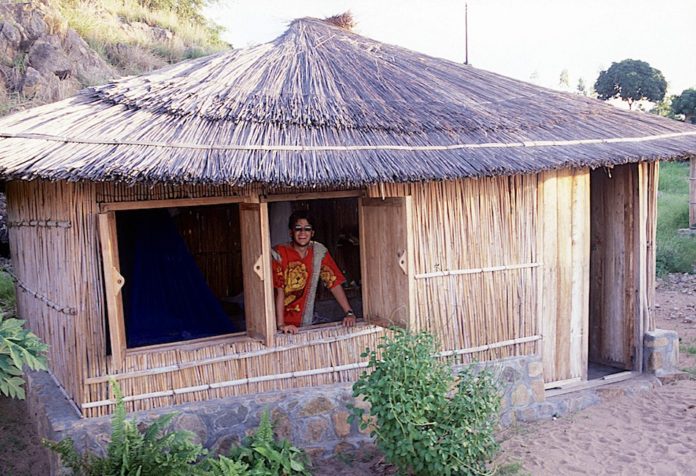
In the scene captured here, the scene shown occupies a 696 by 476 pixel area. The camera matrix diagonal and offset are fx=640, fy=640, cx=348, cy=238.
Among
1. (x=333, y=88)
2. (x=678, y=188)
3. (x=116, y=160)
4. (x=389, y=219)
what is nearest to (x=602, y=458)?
(x=389, y=219)

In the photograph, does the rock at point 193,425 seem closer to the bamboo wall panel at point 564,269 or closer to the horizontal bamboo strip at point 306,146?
the horizontal bamboo strip at point 306,146

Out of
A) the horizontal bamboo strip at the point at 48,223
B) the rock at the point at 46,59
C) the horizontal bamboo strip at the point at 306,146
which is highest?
the rock at the point at 46,59

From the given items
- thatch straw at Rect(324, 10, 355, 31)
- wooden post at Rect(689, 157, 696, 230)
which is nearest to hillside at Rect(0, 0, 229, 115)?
thatch straw at Rect(324, 10, 355, 31)

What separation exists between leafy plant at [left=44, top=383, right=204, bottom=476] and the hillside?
8.99m

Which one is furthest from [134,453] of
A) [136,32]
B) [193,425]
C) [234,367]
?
[136,32]

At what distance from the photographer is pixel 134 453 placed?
144 inches

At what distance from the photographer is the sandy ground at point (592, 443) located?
4.41 m

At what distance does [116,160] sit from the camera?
3764 millimetres

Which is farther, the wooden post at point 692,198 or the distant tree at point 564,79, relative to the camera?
the distant tree at point 564,79

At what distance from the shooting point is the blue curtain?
5.57m

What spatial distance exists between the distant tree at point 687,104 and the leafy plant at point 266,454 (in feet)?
69.2

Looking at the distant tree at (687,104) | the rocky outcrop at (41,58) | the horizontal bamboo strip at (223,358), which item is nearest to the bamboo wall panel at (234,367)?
the horizontal bamboo strip at (223,358)

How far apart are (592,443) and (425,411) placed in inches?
67.9

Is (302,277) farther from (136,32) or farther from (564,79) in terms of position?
(564,79)
